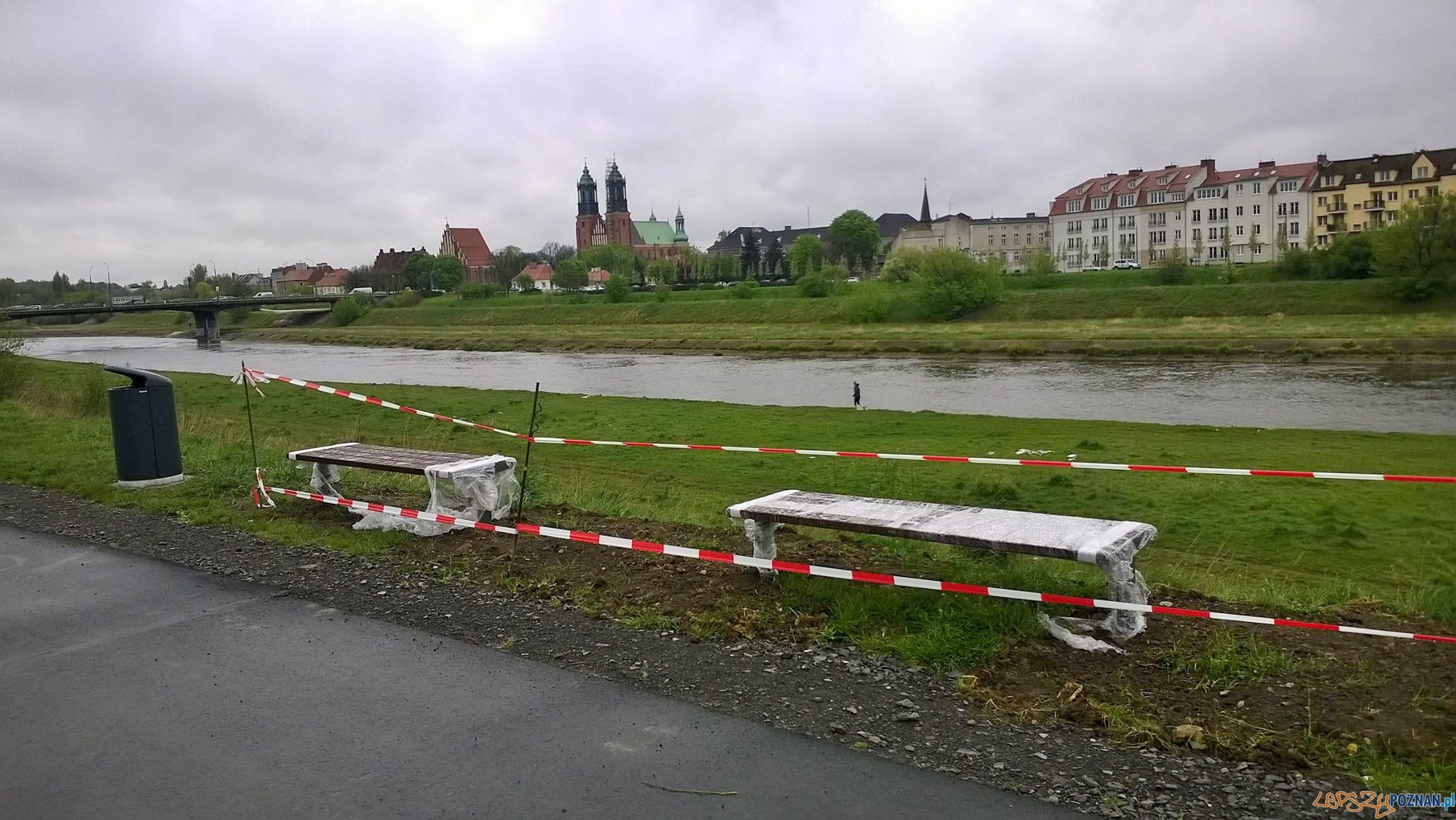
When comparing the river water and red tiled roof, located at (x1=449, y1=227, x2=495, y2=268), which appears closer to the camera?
the river water

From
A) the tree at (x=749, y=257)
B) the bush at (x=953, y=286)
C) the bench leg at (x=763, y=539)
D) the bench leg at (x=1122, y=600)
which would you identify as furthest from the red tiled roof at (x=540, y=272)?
the bench leg at (x=1122, y=600)

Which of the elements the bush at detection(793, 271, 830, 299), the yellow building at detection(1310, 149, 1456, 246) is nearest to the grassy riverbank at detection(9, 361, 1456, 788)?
the bush at detection(793, 271, 830, 299)

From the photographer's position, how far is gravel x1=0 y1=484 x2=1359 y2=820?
429 centimetres

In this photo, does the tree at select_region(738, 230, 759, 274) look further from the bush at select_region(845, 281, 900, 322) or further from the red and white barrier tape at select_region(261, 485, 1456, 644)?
the red and white barrier tape at select_region(261, 485, 1456, 644)

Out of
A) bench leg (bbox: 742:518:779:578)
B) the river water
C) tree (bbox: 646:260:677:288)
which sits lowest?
the river water

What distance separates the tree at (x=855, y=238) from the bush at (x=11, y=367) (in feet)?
443

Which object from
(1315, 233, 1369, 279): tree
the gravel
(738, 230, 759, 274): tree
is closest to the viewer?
the gravel

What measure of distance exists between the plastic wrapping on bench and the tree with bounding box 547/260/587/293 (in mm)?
125484

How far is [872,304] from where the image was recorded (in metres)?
77.8

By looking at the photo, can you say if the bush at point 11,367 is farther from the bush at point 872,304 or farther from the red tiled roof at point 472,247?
the red tiled roof at point 472,247

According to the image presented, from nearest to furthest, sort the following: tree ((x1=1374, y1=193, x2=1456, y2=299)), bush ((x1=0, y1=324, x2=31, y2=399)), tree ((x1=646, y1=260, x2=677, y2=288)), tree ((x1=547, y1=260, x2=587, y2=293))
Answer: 1. bush ((x1=0, y1=324, x2=31, y2=399))
2. tree ((x1=1374, y1=193, x2=1456, y2=299))
3. tree ((x1=646, y1=260, x2=677, y2=288))
4. tree ((x1=547, y1=260, x2=587, y2=293))

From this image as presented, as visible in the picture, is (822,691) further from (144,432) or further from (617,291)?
(617,291)

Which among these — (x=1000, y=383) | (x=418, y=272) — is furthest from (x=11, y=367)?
(x=418, y=272)

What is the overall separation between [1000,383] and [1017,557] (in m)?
35.4
